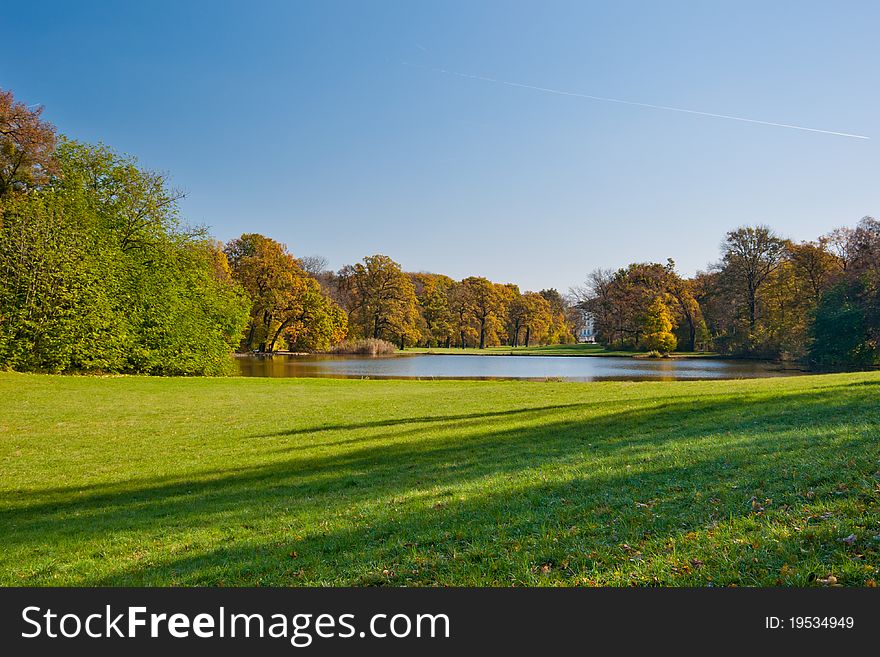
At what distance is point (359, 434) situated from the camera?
15086 millimetres

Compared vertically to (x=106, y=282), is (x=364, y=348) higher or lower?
lower

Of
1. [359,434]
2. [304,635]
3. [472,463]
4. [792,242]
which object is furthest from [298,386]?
[792,242]

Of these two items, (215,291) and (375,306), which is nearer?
(215,291)

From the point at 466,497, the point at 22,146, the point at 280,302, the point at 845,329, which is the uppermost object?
the point at 22,146

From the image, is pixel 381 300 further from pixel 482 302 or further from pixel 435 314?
pixel 482 302

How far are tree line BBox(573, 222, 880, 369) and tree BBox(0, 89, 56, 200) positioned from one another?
57.6m

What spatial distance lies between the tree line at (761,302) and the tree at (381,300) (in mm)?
33835

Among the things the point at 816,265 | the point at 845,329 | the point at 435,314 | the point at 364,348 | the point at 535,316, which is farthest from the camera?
the point at 535,316

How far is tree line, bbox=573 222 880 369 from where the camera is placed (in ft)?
153

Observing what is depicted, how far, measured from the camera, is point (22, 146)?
32.0m

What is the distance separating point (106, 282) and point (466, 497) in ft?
109

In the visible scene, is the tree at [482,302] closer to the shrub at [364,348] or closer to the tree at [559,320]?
the tree at [559,320]

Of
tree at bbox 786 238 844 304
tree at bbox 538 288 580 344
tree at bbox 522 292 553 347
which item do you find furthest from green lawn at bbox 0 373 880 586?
tree at bbox 538 288 580 344

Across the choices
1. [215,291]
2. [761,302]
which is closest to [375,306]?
[215,291]
